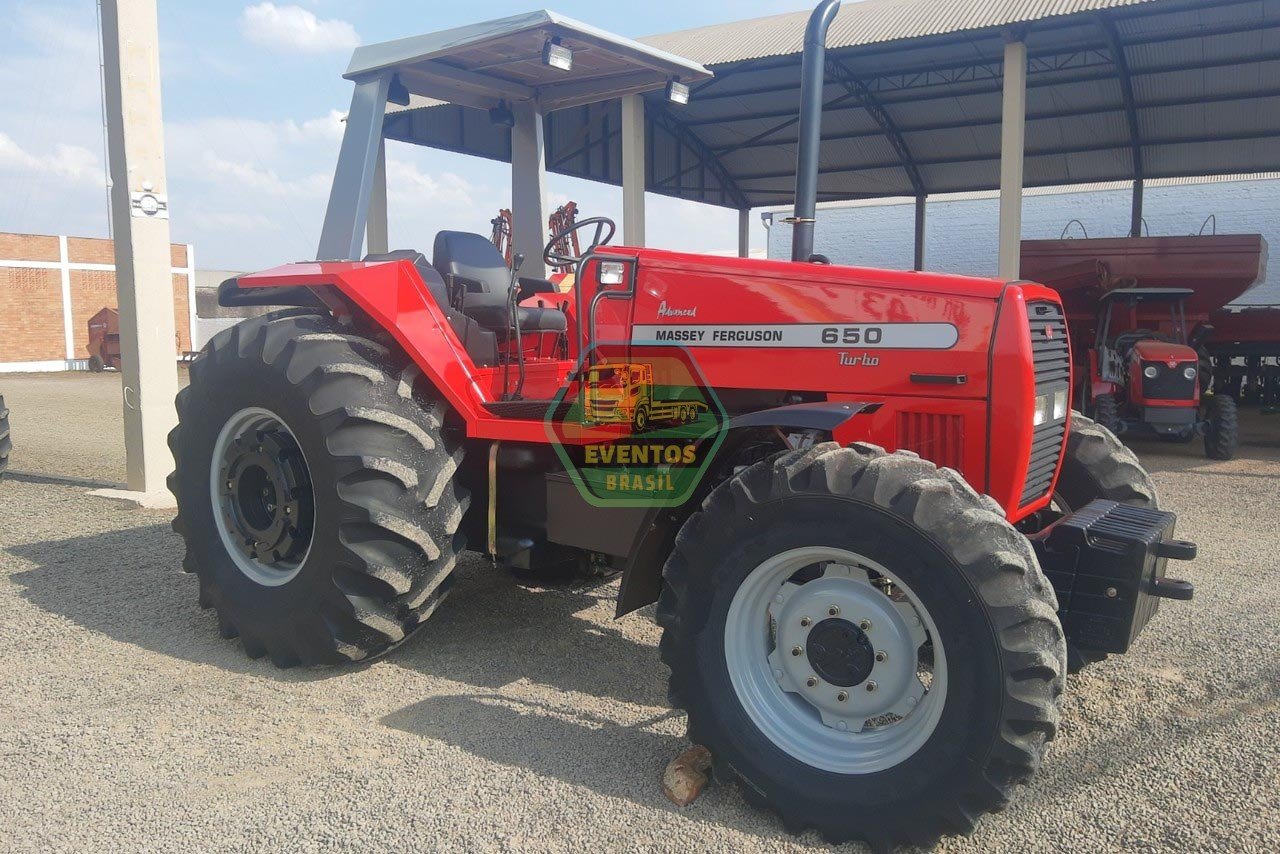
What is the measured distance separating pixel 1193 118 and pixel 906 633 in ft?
59.1

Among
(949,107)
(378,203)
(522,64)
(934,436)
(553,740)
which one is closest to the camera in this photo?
(934,436)

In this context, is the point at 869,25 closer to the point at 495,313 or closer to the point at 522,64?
the point at 522,64

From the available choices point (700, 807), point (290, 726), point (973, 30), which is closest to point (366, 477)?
point (290, 726)

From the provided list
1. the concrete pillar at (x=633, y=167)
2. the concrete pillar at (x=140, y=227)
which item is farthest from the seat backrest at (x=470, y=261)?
the concrete pillar at (x=633, y=167)

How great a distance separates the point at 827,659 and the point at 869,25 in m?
13.3

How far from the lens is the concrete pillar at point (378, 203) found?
4.52m

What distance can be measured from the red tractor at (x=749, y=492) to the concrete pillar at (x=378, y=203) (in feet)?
0.35

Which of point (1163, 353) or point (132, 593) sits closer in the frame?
point (132, 593)

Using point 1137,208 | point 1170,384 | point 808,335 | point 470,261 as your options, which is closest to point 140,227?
point 470,261

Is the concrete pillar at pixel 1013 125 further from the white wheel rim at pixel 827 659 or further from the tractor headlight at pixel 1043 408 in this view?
the white wheel rim at pixel 827 659

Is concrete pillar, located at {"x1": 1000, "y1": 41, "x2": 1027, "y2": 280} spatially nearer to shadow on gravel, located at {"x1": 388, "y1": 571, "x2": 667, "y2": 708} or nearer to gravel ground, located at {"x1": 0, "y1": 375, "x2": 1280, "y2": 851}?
gravel ground, located at {"x1": 0, "y1": 375, "x2": 1280, "y2": 851}

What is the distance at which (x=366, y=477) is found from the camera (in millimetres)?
3727

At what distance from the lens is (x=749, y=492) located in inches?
113

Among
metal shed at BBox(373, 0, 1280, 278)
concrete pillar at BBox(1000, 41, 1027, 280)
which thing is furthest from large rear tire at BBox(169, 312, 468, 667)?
concrete pillar at BBox(1000, 41, 1027, 280)
